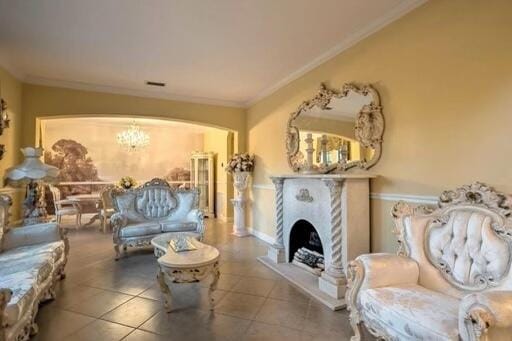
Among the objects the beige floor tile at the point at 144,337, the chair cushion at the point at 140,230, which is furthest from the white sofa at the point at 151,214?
the beige floor tile at the point at 144,337

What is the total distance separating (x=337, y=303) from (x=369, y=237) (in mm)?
819

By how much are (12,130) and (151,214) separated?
2.47m

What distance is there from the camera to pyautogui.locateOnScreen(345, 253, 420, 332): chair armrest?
6.84ft

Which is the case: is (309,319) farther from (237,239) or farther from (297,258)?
(237,239)

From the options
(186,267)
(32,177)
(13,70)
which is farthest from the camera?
(13,70)

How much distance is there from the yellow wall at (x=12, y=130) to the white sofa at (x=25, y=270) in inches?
54.9

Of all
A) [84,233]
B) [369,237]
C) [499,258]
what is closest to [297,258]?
[369,237]

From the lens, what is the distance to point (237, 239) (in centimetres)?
567

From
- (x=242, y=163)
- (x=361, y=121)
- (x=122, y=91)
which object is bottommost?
(x=242, y=163)

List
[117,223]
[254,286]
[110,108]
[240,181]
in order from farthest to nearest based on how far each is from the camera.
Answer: [240,181] < [110,108] < [117,223] < [254,286]

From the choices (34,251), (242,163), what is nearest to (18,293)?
(34,251)

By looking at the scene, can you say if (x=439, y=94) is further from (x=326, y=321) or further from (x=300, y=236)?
(x=300, y=236)

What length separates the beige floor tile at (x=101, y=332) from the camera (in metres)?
→ 2.26

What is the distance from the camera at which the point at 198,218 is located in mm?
4855
